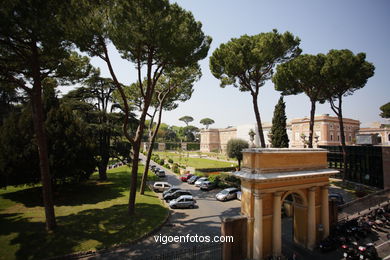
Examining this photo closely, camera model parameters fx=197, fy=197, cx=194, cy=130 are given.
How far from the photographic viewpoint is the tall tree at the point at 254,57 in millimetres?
18620

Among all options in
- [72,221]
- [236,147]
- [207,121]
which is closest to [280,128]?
[236,147]

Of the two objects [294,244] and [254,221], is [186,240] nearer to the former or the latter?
[254,221]

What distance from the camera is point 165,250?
419 inches

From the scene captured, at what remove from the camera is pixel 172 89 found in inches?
832

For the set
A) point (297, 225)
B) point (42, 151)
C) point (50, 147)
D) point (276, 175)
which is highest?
point (50, 147)

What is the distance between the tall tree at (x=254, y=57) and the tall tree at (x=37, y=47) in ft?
44.2

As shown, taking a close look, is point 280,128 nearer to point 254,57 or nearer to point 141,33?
point 254,57

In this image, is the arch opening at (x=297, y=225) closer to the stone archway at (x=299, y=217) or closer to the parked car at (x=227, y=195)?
the stone archway at (x=299, y=217)

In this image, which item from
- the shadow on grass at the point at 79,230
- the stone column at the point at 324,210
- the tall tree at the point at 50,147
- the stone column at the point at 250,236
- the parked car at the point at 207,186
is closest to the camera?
the stone column at the point at 250,236

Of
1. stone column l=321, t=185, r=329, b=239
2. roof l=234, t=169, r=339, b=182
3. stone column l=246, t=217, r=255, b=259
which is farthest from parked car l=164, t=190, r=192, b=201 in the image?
stone column l=321, t=185, r=329, b=239

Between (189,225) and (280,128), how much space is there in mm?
21820

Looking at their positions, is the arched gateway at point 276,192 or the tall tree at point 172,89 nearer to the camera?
the arched gateway at point 276,192

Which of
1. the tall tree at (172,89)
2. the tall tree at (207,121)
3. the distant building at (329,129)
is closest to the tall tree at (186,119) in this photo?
the tall tree at (207,121)

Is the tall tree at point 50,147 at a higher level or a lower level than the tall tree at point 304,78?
lower
